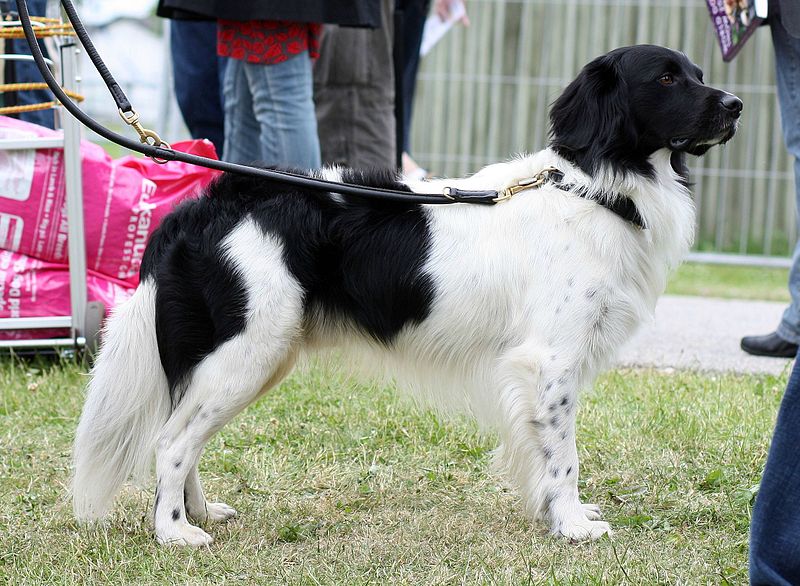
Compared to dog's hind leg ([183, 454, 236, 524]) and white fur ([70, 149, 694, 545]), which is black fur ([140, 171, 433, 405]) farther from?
dog's hind leg ([183, 454, 236, 524])

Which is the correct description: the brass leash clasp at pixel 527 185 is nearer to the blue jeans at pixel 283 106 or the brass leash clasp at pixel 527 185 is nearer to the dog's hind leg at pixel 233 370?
the dog's hind leg at pixel 233 370

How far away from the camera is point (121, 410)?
2857mm

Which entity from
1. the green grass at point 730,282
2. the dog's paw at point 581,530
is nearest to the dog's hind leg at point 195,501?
the dog's paw at point 581,530

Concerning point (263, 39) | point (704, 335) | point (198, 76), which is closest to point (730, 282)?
point (704, 335)

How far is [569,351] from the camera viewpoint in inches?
111

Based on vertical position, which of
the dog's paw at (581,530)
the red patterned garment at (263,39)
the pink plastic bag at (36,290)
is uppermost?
the red patterned garment at (263,39)

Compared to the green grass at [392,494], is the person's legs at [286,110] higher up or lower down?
higher up

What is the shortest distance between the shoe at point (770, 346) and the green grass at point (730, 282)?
205 centimetres

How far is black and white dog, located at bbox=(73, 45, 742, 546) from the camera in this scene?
110 inches

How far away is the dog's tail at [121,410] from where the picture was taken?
2857 millimetres

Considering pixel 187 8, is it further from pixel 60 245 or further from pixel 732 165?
pixel 732 165

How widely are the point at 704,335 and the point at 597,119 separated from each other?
296 cm

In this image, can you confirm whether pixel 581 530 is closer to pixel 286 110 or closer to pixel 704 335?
pixel 286 110

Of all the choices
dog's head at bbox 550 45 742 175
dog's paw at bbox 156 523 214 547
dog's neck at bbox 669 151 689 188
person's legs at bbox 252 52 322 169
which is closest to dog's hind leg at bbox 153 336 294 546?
dog's paw at bbox 156 523 214 547
